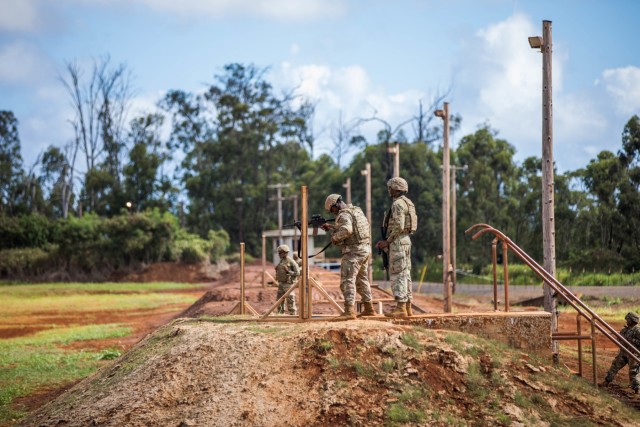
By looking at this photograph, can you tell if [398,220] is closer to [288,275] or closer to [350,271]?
[350,271]

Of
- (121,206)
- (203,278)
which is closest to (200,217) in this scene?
(121,206)

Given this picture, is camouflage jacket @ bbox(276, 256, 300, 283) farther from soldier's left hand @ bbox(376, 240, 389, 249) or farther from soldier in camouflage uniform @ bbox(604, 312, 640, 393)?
soldier in camouflage uniform @ bbox(604, 312, 640, 393)

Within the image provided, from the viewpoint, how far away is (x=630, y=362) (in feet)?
45.6

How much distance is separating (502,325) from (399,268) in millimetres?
1700

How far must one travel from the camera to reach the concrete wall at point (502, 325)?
12.3 metres

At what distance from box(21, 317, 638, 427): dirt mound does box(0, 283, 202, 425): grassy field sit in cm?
429

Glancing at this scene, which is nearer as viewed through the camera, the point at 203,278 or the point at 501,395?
the point at 501,395

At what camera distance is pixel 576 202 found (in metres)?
43.6

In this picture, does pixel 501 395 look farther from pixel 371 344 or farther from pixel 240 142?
pixel 240 142

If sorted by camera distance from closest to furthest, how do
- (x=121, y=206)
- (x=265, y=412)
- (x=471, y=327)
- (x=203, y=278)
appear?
(x=265, y=412), (x=471, y=327), (x=203, y=278), (x=121, y=206)

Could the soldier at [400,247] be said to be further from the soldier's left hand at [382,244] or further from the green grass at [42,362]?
the green grass at [42,362]

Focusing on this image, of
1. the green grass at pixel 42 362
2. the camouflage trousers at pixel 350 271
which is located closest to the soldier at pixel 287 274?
the green grass at pixel 42 362

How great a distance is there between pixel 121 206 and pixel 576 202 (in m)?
48.5

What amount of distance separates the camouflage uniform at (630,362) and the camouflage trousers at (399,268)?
394 centimetres
